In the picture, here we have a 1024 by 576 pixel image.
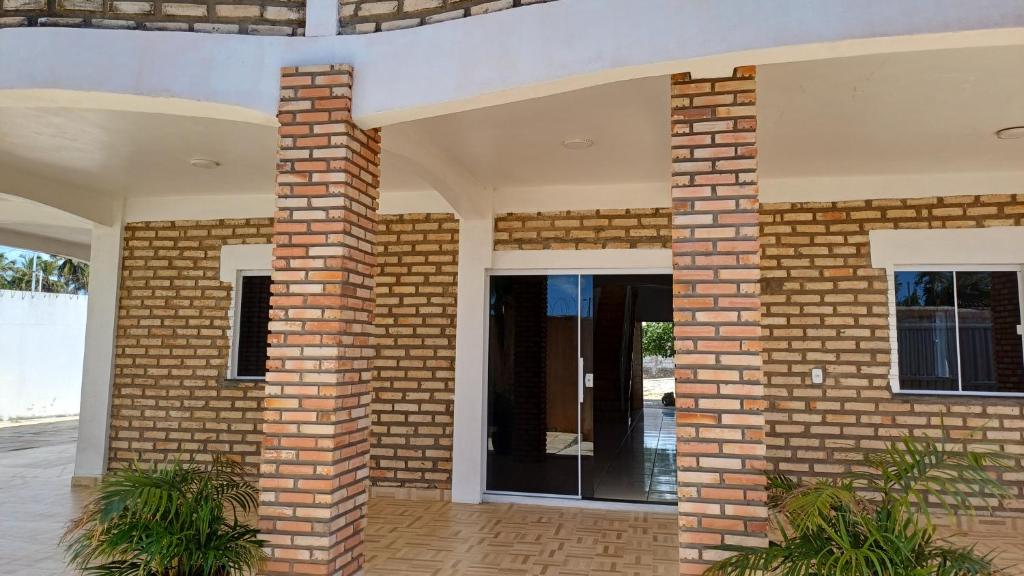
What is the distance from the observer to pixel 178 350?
25.4 ft

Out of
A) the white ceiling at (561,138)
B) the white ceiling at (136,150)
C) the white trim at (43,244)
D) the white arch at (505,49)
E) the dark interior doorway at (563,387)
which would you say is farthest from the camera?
the white trim at (43,244)

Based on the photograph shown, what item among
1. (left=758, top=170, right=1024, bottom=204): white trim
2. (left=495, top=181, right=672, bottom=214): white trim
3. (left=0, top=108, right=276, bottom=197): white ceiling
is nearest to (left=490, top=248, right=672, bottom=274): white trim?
(left=495, top=181, right=672, bottom=214): white trim

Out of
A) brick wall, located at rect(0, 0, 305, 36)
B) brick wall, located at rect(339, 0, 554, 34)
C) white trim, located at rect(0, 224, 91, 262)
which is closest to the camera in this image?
brick wall, located at rect(339, 0, 554, 34)

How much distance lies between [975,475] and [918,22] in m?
1.95

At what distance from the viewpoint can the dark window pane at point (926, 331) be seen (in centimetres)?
623

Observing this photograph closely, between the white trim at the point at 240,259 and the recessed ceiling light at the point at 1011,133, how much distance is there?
6787 millimetres

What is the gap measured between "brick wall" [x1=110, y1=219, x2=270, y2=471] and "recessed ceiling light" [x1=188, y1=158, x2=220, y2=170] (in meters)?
1.25

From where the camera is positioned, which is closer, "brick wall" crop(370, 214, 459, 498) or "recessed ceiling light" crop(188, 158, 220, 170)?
"recessed ceiling light" crop(188, 158, 220, 170)

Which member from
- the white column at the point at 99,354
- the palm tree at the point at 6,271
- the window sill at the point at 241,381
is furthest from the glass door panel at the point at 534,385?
the palm tree at the point at 6,271

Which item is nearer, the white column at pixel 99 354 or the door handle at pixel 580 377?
the door handle at pixel 580 377

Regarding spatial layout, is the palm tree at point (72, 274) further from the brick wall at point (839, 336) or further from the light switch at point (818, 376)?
the light switch at point (818, 376)

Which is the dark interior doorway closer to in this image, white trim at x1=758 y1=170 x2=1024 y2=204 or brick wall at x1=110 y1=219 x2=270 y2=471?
white trim at x1=758 y1=170 x2=1024 y2=204

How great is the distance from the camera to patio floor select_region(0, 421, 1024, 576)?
4.82 metres

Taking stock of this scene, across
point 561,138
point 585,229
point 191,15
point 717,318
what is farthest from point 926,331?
point 191,15
